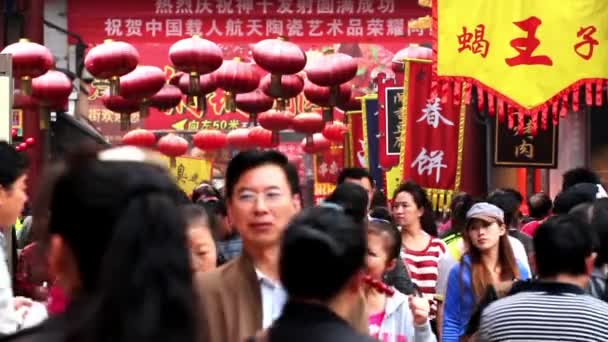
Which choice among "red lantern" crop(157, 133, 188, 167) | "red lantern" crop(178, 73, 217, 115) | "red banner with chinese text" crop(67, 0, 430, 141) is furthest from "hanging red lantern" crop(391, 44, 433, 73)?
"red lantern" crop(157, 133, 188, 167)

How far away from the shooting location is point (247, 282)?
4070 millimetres

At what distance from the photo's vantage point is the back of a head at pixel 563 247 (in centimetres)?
457

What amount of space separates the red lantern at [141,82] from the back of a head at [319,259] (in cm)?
1070

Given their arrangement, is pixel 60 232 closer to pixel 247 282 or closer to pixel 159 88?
pixel 247 282

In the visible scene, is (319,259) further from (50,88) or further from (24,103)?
(24,103)

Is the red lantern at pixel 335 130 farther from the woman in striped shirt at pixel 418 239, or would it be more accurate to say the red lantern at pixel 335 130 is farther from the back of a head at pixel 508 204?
the back of a head at pixel 508 204

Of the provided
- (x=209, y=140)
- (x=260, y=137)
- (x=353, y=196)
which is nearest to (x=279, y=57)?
(x=353, y=196)

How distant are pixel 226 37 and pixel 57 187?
40.7 feet

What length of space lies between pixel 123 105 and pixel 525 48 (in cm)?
578

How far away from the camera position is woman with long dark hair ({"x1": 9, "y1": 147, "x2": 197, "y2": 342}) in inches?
93.1

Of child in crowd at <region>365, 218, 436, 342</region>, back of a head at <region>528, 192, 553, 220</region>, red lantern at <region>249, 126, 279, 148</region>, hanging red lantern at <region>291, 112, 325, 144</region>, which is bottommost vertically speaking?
child in crowd at <region>365, 218, 436, 342</region>

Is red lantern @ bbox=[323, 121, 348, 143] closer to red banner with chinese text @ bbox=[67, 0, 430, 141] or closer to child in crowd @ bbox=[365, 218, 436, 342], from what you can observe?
red banner with chinese text @ bbox=[67, 0, 430, 141]

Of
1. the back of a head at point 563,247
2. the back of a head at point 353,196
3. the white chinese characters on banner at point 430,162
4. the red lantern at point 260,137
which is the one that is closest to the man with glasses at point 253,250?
the back of a head at point 563,247

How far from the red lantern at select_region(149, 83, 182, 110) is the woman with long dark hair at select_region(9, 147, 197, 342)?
12.3 m
